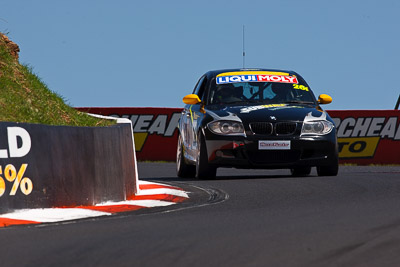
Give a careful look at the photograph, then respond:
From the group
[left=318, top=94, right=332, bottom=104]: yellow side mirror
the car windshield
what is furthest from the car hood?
[left=318, top=94, right=332, bottom=104]: yellow side mirror

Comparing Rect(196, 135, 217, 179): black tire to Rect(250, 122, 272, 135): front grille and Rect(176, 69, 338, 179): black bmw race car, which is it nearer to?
Rect(176, 69, 338, 179): black bmw race car

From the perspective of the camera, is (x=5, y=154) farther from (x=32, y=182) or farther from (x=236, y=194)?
(x=236, y=194)

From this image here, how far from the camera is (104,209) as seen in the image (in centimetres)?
979

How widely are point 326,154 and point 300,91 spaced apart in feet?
4.55

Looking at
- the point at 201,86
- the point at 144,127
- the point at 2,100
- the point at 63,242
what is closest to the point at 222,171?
the point at 201,86

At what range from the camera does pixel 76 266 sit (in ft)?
18.1

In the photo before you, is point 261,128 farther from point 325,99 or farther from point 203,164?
point 325,99

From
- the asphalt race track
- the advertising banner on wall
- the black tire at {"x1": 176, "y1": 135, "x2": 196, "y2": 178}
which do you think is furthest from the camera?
the advertising banner on wall

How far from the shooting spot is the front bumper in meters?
13.1

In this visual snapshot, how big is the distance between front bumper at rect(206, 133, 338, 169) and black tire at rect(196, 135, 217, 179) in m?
0.08

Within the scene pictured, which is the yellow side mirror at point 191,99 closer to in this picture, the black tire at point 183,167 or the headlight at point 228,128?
the headlight at point 228,128

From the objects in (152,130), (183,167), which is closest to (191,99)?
(183,167)

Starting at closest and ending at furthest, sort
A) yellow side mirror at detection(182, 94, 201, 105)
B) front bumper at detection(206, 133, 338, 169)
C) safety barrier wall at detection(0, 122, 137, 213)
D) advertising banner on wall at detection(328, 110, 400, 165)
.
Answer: safety barrier wall at detection(0, 122, 137, 213), front bumper at detection(206, 133, 338, 169), yellow side mirror at detection(182, 94, 201, 105), advertising banner on wall at detection(328, 110, 400, 165)

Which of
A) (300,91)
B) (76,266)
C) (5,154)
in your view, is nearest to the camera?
(76,266)
